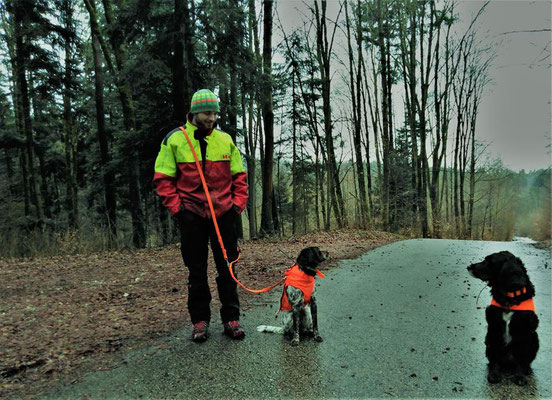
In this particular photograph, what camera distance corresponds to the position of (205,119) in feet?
12.5

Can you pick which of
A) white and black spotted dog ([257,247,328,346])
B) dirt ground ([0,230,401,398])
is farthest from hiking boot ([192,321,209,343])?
white and black spotted dog ([257,247,328,346])

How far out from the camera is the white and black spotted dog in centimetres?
379

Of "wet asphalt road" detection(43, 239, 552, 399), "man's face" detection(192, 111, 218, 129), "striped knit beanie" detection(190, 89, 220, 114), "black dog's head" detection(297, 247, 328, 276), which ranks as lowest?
"wet asphalt road" detection(43, 239, 552, 399)

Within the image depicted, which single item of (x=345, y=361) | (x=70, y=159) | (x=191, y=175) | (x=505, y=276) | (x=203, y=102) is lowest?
(x=345, y=361)

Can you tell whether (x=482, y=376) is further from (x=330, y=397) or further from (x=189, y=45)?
(x=189, y=45)

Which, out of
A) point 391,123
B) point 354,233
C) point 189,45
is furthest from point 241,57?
point 391,123

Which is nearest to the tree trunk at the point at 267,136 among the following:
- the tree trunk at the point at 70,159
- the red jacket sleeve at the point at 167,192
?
the red jacket sleeve at the point at 167,192

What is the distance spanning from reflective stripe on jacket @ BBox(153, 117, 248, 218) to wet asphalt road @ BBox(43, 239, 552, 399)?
57.4 inches

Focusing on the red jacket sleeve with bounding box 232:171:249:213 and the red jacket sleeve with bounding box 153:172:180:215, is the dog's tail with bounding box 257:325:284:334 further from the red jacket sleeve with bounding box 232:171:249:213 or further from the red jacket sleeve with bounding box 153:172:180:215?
the red jacket sleeve with bounding box 153:172:180:215

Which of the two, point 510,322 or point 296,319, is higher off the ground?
point 510,322

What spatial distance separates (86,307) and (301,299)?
10.8 ft

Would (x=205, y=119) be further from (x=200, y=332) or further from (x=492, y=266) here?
(x=492, y=266)

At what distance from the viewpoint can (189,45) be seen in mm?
10758

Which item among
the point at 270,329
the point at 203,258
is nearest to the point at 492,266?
the point at 270,329
